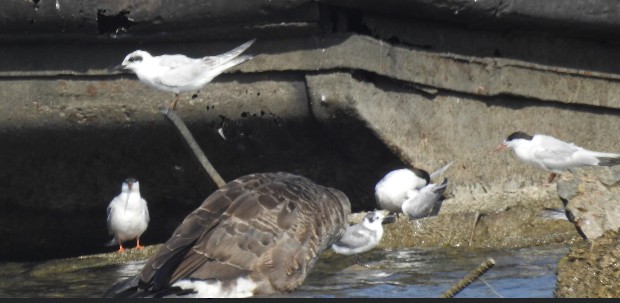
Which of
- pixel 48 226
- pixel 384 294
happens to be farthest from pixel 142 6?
pixel 384 294

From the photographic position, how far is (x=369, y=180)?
8781mm

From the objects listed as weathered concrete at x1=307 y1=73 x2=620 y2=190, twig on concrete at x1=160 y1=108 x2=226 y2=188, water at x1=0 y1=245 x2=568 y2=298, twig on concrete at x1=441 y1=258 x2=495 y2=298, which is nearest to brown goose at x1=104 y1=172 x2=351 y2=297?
water at x1=0 y1=245 x2=568 y2=298

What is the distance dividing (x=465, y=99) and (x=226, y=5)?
67.9 inches

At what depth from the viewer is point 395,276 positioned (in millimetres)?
6379

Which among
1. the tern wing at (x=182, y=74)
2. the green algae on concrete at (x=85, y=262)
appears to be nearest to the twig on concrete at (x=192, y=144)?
the tern wing at (x=182, y=74)

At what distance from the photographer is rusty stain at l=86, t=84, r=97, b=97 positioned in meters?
8.07

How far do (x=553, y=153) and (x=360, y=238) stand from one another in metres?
2.32

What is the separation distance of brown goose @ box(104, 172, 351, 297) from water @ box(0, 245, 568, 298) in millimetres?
182

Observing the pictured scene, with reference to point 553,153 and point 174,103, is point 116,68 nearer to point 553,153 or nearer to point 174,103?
point 174,103

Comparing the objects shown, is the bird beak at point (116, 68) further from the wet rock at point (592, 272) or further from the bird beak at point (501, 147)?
the wet rock at point (592, 272)

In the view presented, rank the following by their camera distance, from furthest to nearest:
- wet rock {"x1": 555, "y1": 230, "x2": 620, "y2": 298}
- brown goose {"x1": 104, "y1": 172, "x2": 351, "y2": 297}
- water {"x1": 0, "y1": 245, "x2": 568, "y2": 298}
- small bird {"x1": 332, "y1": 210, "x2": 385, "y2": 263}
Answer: small bird {"x1": 332, "y1": 210, "x2": 385, "y2": 263}
water {"x1": 0, "y1": 245, "x2": 568, "y2": 298}
brown goose {"x1": 104, "y1": 172, "x2": 351, "y2": 297}
wet rock {"x1": 555, "y1": 230, "x2": 620, "y2": 298}

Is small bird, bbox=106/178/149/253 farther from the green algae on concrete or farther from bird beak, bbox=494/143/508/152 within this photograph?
bird beak, bbox=494/143/508/152

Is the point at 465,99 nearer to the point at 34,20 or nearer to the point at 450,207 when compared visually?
the point at 450,207

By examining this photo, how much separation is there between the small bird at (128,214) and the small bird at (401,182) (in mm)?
1394
